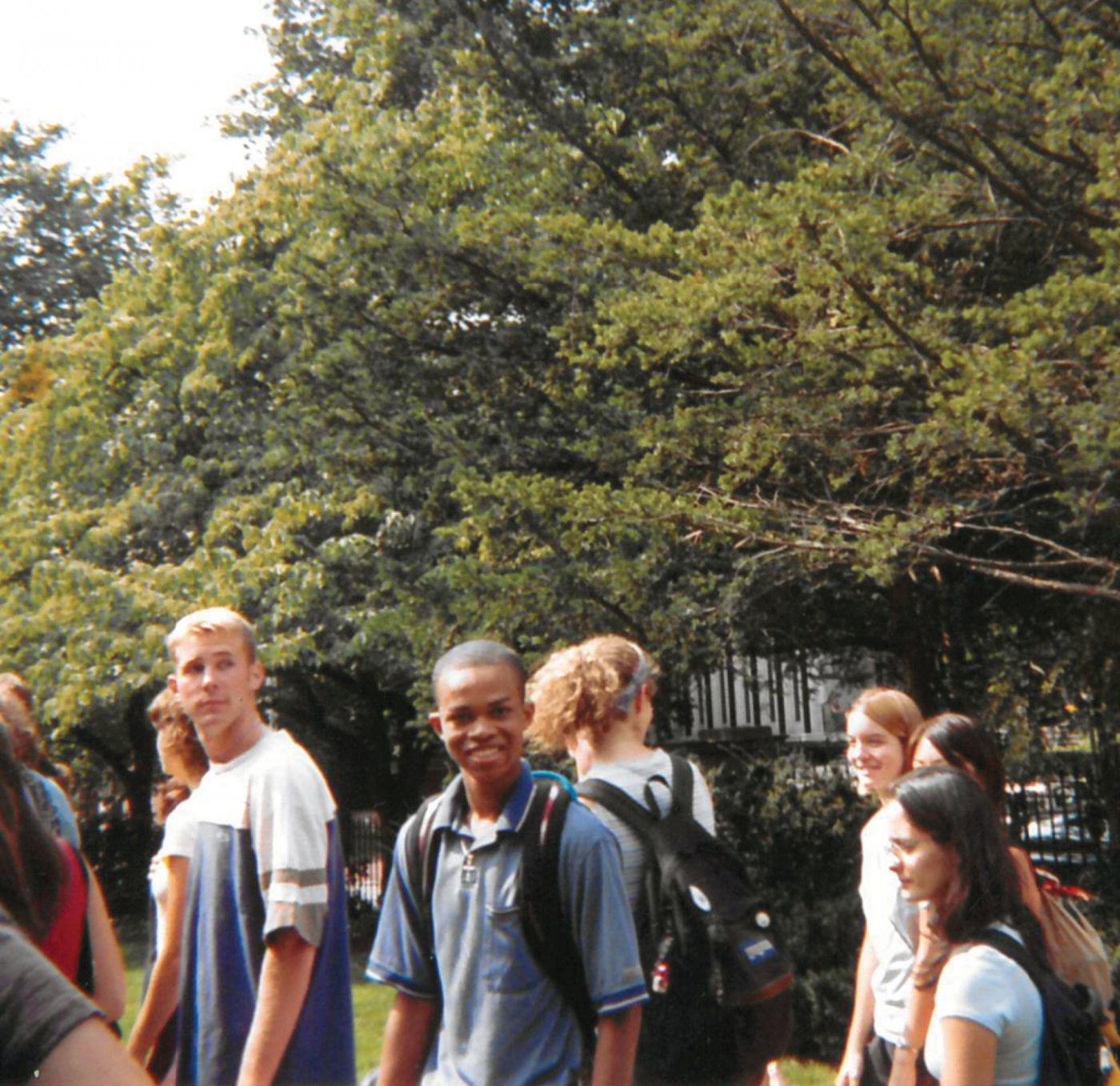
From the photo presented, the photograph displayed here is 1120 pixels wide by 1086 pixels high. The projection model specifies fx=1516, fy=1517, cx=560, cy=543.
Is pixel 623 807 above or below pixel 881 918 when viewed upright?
above

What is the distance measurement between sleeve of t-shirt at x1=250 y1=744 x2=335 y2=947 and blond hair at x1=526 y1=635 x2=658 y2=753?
26.6 inches

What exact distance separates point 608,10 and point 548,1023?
392 inches

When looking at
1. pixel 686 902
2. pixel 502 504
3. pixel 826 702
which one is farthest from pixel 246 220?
pixel 686 902

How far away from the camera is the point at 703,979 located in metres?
3.60

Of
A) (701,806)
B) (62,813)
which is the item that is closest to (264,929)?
(701,806)

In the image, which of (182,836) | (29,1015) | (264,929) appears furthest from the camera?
(182,836)

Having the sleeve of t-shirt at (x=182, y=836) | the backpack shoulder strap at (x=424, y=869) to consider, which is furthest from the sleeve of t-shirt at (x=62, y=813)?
the backpack shoulder strap at (x=424, y=869)

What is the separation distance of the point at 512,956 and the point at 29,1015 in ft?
5.53

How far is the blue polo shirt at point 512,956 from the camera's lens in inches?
113

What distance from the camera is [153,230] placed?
15.1m

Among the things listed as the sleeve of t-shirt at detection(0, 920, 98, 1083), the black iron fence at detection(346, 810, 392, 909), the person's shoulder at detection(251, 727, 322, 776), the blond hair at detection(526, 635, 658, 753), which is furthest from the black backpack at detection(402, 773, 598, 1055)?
the black iron fence at detection(346, 810, 392, 909)

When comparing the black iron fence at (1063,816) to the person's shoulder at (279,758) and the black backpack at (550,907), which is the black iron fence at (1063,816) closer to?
the person's shoulder at (279,758)

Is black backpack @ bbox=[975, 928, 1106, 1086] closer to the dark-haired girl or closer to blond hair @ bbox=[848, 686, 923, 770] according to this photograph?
the dark-haired girl

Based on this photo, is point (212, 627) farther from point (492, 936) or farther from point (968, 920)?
point (968, 920)
